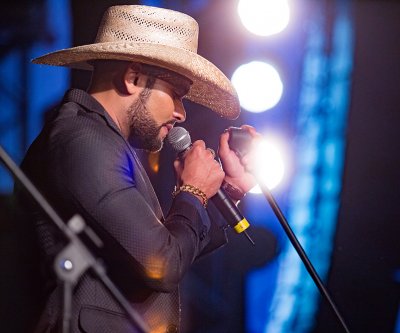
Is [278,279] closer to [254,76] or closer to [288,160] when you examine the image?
[288,160]

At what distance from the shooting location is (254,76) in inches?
115

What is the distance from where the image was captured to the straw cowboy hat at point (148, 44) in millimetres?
1894

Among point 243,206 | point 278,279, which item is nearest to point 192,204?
point 243,206

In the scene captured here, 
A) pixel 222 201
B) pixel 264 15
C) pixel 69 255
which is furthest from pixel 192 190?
pixel 264 15

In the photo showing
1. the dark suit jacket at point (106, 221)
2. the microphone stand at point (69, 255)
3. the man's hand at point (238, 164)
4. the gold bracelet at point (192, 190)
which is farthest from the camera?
the man's hand at point (238, 164)

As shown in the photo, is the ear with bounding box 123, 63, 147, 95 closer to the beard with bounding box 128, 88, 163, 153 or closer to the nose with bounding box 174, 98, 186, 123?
the beard with bounding box 128, 88, 163, 153

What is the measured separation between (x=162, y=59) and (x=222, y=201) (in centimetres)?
55

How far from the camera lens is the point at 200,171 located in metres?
1.80

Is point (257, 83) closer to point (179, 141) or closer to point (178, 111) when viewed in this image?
point (178, 111)

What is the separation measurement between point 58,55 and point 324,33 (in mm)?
1555

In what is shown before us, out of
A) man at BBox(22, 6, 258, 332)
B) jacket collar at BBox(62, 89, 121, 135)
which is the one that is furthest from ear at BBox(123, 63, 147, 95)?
jacket collar at BBox(62, 89, 121, 135)

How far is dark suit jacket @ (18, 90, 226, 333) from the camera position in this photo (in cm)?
152

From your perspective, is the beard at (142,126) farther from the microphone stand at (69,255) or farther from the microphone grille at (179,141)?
the microphone stand at (69,255)

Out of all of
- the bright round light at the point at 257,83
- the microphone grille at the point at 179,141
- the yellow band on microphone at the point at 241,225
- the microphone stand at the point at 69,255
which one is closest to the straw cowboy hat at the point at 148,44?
the microphone grille at the point at 179,141
